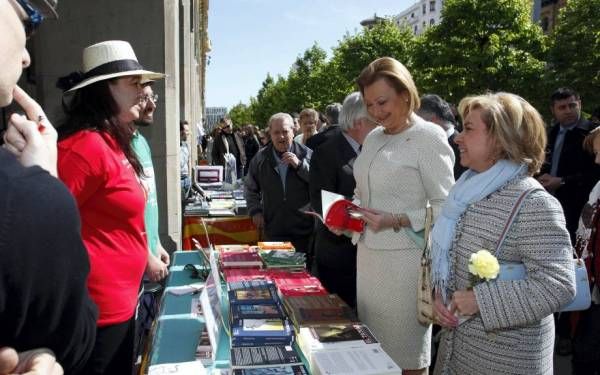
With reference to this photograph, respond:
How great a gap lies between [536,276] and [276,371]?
101 cm

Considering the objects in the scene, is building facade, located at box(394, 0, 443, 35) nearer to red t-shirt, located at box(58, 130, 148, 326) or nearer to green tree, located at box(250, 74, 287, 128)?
green tree, located at box(250, 74, 287, 128)

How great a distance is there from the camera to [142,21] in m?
5.23

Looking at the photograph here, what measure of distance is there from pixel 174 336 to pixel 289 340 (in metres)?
0.72

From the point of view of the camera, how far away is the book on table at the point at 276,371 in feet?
5.57

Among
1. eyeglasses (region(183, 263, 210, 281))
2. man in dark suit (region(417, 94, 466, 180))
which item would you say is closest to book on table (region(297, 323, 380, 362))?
eyeglasses (region(183, 263, 210, 281))

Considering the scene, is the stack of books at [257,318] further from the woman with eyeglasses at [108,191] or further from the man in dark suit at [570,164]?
the man in dark suit at [570,164]

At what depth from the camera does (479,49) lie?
86.5ft

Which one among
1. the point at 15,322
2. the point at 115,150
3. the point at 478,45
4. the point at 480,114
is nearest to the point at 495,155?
the point at 480,114

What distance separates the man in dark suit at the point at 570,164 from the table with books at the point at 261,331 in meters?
3.98

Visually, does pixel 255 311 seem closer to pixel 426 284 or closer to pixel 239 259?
pixel 426 284

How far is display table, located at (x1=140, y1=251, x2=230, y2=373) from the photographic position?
212 cm

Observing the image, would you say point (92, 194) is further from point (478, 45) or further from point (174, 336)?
point (478, 45)

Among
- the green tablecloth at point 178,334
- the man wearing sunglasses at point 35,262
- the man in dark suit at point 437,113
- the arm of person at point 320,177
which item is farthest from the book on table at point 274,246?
the man wearing sunglasses at point 35,262

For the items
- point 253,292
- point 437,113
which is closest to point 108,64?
point 253,292
